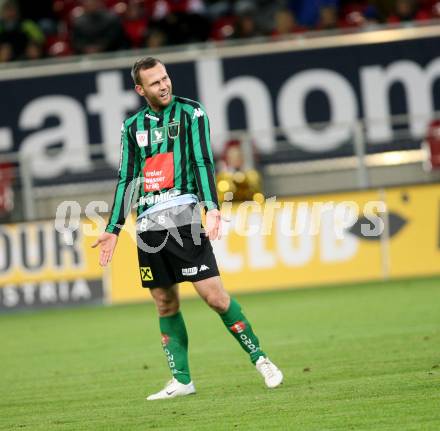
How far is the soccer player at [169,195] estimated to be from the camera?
Answer: 7.18 metres

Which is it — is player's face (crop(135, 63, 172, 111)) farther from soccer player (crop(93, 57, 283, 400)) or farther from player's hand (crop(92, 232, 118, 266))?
player's hand (crop(92, 232, 118, 266))

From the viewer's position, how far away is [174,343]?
7484 millimetres

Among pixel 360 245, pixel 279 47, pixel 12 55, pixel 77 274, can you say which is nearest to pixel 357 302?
pixel 360 245

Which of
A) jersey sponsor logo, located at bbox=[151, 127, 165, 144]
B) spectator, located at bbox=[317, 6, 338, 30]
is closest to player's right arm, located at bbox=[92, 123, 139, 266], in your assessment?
jersey sponsor logo, located at bbox=[151, 127, 165, 144]

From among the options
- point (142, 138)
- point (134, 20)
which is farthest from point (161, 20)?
point (142, 138)

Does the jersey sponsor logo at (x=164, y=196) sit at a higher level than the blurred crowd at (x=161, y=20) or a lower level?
higher

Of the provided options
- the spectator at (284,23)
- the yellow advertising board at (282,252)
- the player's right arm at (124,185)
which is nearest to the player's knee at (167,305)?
the player's right arm at (124,185)

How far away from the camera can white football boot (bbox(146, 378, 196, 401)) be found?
7.41 m

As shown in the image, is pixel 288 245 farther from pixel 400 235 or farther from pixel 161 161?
A: pixel 161 161

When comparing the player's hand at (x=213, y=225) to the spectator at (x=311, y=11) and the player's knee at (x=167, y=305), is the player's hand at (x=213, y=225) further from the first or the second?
the spectator at (x=311, y=11)

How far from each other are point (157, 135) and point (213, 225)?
0.75m

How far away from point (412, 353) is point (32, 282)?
8.00 metres

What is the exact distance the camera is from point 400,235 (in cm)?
1530

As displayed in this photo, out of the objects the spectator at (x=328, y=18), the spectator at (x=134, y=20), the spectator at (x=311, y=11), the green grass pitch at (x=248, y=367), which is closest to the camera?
the green grass pitch at (x=248, y=367)
